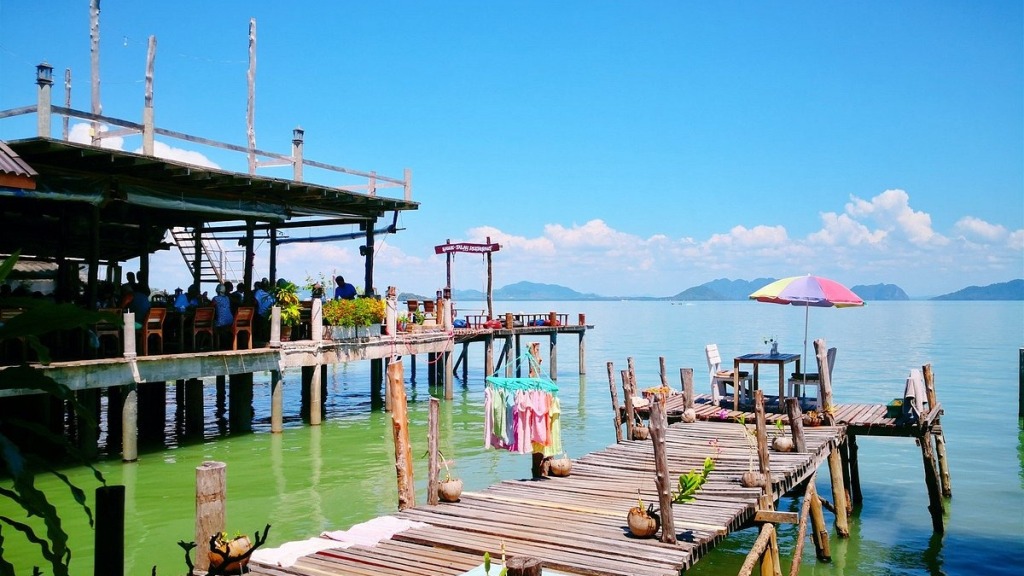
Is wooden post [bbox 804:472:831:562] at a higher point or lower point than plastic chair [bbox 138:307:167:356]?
lower

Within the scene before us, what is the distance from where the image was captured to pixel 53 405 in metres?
16.5

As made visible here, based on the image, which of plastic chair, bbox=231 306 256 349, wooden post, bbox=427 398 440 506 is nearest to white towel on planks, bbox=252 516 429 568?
wooden post, bbox=427 398 440 506

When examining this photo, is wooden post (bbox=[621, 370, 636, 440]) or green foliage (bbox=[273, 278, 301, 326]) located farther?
green foliage (bbox=[273, 278, 301, 326])

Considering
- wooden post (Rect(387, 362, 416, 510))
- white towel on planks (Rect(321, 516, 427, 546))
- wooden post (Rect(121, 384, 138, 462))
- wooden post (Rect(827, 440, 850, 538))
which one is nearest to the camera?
white towel on planks (Rect(321, 516, 427, 546))

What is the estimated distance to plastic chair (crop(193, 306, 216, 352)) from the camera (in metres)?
16.8

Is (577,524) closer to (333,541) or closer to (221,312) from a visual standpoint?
(333,541)

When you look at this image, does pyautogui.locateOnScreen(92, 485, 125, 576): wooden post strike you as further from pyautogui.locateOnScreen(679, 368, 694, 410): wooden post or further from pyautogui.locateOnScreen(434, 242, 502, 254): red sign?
pyautogui.locateOnScreen(434, 242, 502, 254): red sign

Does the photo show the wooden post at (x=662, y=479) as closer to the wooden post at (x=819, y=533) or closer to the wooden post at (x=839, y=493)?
the wooden post at (x=819, y=533)

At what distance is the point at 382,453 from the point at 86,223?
894 cm

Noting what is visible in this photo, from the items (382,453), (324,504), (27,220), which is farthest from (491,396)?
(27,220)

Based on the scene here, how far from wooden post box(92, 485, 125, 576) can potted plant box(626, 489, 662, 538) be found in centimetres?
563

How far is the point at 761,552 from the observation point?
8.61 metres

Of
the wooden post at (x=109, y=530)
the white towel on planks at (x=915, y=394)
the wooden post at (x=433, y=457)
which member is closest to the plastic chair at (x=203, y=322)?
the wooden post at (x=433, y=457)

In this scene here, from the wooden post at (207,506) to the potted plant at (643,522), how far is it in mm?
Result: 3725
